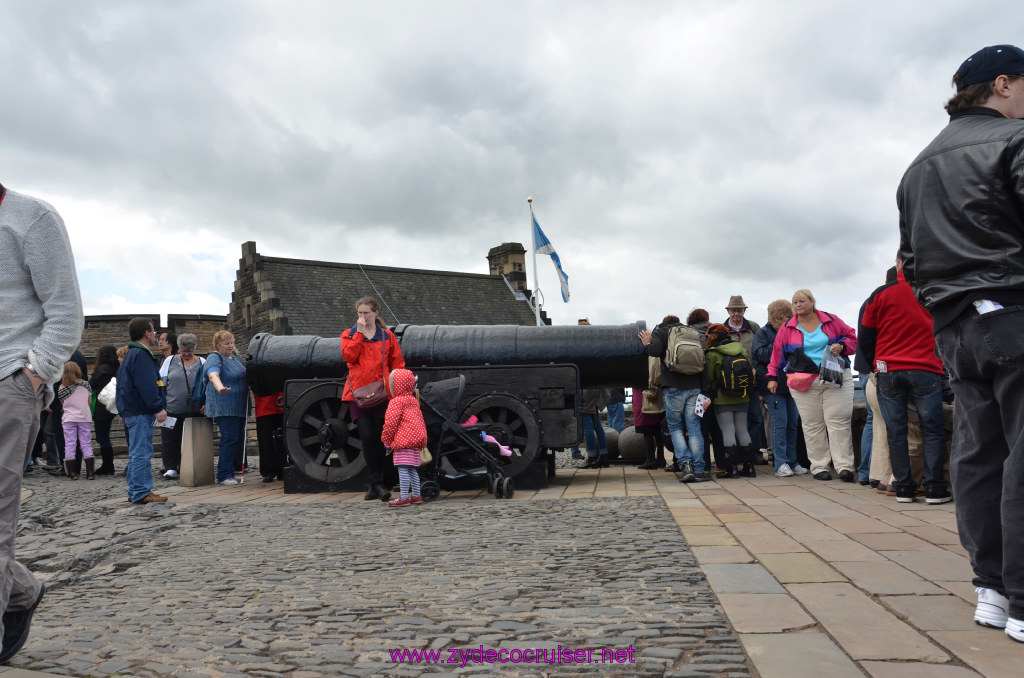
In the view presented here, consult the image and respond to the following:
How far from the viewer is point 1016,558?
2705 mm

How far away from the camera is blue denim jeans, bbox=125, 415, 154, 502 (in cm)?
728

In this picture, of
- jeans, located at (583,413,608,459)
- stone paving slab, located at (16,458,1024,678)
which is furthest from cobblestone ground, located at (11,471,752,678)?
jeans, located at (583,413,608,459)

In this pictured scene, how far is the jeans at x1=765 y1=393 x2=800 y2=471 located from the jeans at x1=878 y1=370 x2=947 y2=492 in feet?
6.82

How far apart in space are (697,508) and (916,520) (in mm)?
1432

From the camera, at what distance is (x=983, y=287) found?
2.80 m

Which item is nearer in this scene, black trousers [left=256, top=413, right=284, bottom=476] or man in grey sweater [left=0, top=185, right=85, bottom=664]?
man in grey sweater [left=0, top=185, right=85, bottom=664]

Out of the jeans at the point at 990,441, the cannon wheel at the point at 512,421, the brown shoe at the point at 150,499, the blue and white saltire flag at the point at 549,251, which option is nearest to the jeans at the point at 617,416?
the cannon wheel at the point at 512,421

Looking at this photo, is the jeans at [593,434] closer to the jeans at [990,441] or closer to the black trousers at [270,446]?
the black trousers at [270,446]

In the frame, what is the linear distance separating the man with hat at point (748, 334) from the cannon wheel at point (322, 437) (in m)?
4.12

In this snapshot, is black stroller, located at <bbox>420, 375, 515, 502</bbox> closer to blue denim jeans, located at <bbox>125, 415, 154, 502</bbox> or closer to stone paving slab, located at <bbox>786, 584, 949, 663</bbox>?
blue denim jeans, located at <bbox>125, 415, 154, 502</bbox>

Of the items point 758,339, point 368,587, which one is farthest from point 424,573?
point 758,339

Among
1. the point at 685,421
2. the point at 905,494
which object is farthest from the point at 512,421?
the point at 905,494

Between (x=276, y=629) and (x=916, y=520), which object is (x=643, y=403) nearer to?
(x=916, y=520)

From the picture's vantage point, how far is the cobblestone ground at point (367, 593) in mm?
2789
